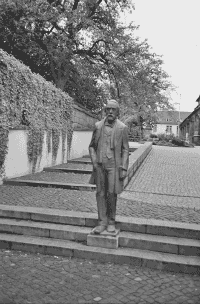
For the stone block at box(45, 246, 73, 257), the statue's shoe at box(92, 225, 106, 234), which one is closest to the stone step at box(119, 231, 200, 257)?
the statue's shoe at box(92, 225, 106, 234)

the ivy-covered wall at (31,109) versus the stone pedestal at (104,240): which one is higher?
the ivy-covered wall at (31,109)

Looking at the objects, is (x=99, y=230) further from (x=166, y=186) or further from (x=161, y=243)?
(x=166, y=186)

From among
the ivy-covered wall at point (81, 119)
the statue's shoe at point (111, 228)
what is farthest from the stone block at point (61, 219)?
the ivy-covered wall at point (81, 119)

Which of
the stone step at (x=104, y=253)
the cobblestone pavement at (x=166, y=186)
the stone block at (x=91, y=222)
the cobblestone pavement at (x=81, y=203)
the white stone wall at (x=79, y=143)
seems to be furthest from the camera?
the white stone wall at (x=79, y=143)

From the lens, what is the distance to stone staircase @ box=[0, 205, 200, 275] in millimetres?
4824

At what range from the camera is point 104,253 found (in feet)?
16.1

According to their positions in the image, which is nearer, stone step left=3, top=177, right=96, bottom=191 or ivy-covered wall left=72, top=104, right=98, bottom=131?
stone step left=3, top=177, right=96, bottom=191

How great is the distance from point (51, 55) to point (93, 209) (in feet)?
55.3

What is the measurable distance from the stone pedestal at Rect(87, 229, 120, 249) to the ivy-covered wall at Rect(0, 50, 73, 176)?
4949 millimetres

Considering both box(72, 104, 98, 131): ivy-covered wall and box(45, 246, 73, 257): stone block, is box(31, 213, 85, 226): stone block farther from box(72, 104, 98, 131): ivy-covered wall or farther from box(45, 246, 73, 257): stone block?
box(72, 104, 98, 131): ivy-covered wall

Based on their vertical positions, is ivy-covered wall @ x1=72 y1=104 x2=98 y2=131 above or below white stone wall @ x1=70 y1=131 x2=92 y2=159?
above

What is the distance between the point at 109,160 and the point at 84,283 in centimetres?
193

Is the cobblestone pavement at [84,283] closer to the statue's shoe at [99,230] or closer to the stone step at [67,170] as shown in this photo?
the statue's shoe at [99,230]

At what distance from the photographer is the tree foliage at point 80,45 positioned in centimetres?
1992
